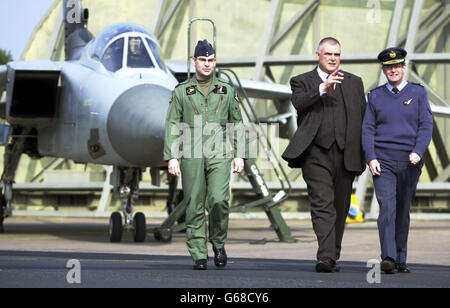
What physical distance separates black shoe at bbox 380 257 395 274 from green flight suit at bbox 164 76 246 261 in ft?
4.38

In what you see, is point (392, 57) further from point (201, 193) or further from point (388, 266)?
point (201, 193)

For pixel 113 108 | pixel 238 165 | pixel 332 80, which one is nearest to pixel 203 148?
pixel 238 165

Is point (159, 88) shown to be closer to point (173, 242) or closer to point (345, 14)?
point (173, 242)

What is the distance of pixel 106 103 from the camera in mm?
12742

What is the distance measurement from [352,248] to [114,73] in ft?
13.1

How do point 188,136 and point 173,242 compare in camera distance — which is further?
point 173,242

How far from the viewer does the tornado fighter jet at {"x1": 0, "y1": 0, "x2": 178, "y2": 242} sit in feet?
40.1

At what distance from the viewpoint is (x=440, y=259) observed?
9.99m

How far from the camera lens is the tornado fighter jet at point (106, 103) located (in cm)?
1222

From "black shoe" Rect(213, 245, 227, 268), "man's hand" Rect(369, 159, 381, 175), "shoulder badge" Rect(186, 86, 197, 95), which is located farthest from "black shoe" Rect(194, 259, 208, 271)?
"man's hand" Rect(369, 159, 381, 175)

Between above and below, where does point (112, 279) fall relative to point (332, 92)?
below

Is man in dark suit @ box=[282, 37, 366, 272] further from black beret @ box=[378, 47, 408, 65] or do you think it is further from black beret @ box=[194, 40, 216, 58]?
black beret @ box=[194, 40, 216, 58]

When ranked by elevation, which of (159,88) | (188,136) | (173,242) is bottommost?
(173,242)
